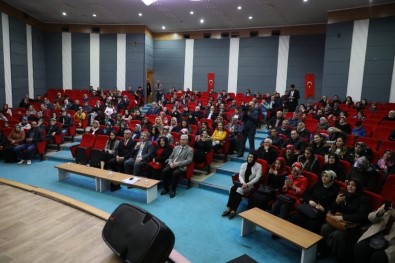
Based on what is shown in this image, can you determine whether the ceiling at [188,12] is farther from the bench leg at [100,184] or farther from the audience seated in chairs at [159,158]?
the bench leg at [100,184]

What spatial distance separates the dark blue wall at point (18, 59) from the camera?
11.4 metres

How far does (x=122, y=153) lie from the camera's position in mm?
6105

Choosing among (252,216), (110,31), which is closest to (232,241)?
(252,216)

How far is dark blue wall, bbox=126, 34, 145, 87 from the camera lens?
45.3 ft

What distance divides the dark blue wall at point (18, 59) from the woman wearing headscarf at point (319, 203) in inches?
483

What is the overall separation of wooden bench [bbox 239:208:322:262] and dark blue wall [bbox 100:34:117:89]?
12.3 meters

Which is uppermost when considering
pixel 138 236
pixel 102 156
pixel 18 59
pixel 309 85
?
pixel 18 59

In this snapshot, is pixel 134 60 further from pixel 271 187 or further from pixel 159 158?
pixel 271 187

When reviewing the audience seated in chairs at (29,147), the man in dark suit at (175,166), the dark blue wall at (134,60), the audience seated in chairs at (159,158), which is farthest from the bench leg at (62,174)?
the dark blue wall at (134,60)

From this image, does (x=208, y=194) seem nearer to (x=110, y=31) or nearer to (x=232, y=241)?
(x=232, y=241)

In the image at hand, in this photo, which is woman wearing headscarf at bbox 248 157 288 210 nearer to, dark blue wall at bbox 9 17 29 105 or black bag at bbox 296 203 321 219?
black bag at bbox 296 203 321 219

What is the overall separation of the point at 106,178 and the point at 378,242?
4.12 m

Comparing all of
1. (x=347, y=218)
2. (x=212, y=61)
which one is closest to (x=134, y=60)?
(x=212, y=61)

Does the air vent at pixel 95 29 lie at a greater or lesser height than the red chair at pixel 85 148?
greater
